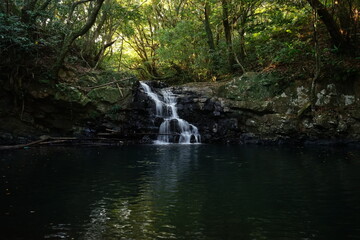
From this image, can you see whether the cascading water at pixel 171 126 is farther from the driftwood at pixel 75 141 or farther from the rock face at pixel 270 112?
the driftwood at pixel 75 141

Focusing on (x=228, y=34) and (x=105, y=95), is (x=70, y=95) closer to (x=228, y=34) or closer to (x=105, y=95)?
(x=105, y=95)

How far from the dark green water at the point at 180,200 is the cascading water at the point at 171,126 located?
7.91 metres

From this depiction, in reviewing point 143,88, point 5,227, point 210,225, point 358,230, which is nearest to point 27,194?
point 5,227

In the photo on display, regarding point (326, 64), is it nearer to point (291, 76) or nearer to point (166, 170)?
point (291, 76)

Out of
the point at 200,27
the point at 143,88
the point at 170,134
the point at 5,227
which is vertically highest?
the point at 200,27

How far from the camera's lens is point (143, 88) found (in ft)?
67.7

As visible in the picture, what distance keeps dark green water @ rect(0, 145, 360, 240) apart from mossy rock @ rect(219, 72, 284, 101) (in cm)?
807

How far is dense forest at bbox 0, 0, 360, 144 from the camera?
15.9 m

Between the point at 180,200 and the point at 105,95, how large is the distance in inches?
530

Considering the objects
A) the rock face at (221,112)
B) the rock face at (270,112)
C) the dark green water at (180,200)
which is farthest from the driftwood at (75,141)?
the rock face at (270,112)

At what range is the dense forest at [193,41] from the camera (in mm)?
15914

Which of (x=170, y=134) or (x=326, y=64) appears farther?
(x=170, y=134)

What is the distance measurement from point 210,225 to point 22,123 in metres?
15.3

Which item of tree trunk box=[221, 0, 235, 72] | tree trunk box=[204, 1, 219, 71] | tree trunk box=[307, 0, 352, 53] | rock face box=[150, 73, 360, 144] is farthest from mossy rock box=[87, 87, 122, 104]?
tree trunk box=[307, 0, 352, 53]
